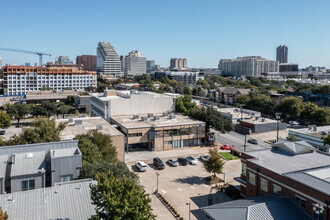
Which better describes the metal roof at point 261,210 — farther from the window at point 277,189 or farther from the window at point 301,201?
the window at point 277,189

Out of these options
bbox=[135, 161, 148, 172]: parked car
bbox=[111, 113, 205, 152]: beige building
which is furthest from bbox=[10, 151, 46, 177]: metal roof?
bbox=[111, 113, 205, 152]: beige building

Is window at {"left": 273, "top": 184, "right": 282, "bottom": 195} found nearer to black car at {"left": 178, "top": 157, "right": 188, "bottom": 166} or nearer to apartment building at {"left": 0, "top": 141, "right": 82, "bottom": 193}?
black car at {"left": 178, "top": 157, "right": 188, "bottom": 166}

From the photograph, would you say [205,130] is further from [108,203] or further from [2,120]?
[2,120]

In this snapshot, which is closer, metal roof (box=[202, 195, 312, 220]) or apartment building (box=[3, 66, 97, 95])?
metal roof (box=[202, 195, 312, 220])

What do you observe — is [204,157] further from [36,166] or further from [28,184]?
[28,184]

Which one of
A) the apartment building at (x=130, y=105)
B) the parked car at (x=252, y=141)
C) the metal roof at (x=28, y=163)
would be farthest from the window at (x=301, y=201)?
the apartment building at (x=130, y=105)

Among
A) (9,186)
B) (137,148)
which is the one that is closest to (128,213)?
(9,186)
